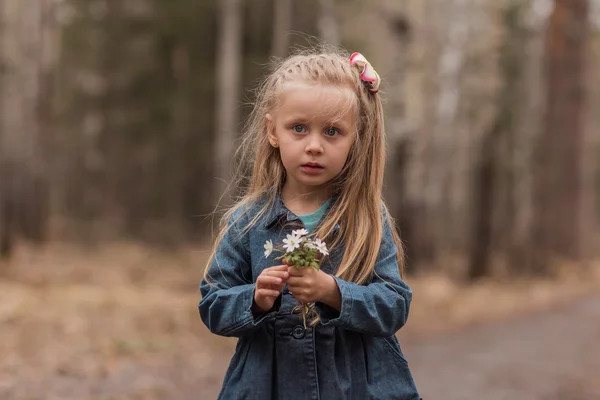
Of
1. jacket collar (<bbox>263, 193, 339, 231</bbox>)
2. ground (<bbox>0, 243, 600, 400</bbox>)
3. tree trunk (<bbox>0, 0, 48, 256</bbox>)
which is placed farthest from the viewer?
tree trunk (<bbox>0, 0, 48, 256</bbox>)

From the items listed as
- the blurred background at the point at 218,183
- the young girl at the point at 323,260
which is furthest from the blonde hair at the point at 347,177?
the blurred background at the point at 218,183

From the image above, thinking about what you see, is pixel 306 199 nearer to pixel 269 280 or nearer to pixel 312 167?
pixel 312 167

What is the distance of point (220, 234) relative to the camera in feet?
9.24

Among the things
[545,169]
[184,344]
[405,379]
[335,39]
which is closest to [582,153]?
[545,169]

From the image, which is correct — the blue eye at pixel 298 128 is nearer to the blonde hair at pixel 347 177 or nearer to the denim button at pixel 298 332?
the blonde hair at pixel 347 177

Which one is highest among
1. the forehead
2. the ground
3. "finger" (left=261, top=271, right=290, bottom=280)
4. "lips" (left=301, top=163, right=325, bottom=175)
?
the forehead

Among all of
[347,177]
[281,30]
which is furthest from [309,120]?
[281,30]

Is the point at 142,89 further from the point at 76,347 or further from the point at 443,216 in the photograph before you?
the point at 76,347

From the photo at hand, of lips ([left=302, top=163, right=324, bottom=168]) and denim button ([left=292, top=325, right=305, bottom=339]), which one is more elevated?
lips ([left=302, top=163, right=324, bottom=168])

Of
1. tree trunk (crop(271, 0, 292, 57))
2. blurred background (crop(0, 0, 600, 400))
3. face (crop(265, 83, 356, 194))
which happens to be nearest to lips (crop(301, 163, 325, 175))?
face (crop(265, 83, 356, 194))

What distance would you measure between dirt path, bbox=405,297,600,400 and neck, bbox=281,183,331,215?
408cm

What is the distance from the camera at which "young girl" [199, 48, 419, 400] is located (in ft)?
8.54

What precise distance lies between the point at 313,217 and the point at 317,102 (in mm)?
408

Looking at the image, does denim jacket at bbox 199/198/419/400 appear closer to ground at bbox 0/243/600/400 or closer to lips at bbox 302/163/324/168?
lips at bbox 302/163/324/168
